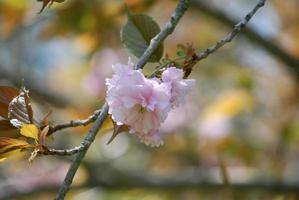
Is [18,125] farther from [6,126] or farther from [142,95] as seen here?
[142,95]

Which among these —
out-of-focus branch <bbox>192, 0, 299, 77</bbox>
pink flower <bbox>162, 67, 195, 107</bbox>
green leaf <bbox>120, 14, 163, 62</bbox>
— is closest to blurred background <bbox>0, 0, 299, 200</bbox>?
out-of-focus branch <bbox>192, 0, 299, 77</bbox>

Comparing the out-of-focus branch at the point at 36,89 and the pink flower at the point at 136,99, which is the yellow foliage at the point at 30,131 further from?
the out-of-focus branch at the point at 36,89

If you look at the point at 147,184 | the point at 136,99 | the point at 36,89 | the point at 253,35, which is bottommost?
the point at 36,89

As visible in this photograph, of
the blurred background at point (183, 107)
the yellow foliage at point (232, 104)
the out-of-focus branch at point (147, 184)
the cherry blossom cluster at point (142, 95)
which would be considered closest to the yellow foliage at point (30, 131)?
the cherry blossom cluster at point (142, 95)

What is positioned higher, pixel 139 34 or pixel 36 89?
pixel 139 34

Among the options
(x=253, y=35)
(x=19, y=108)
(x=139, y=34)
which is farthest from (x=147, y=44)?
(x=253, y=35)
